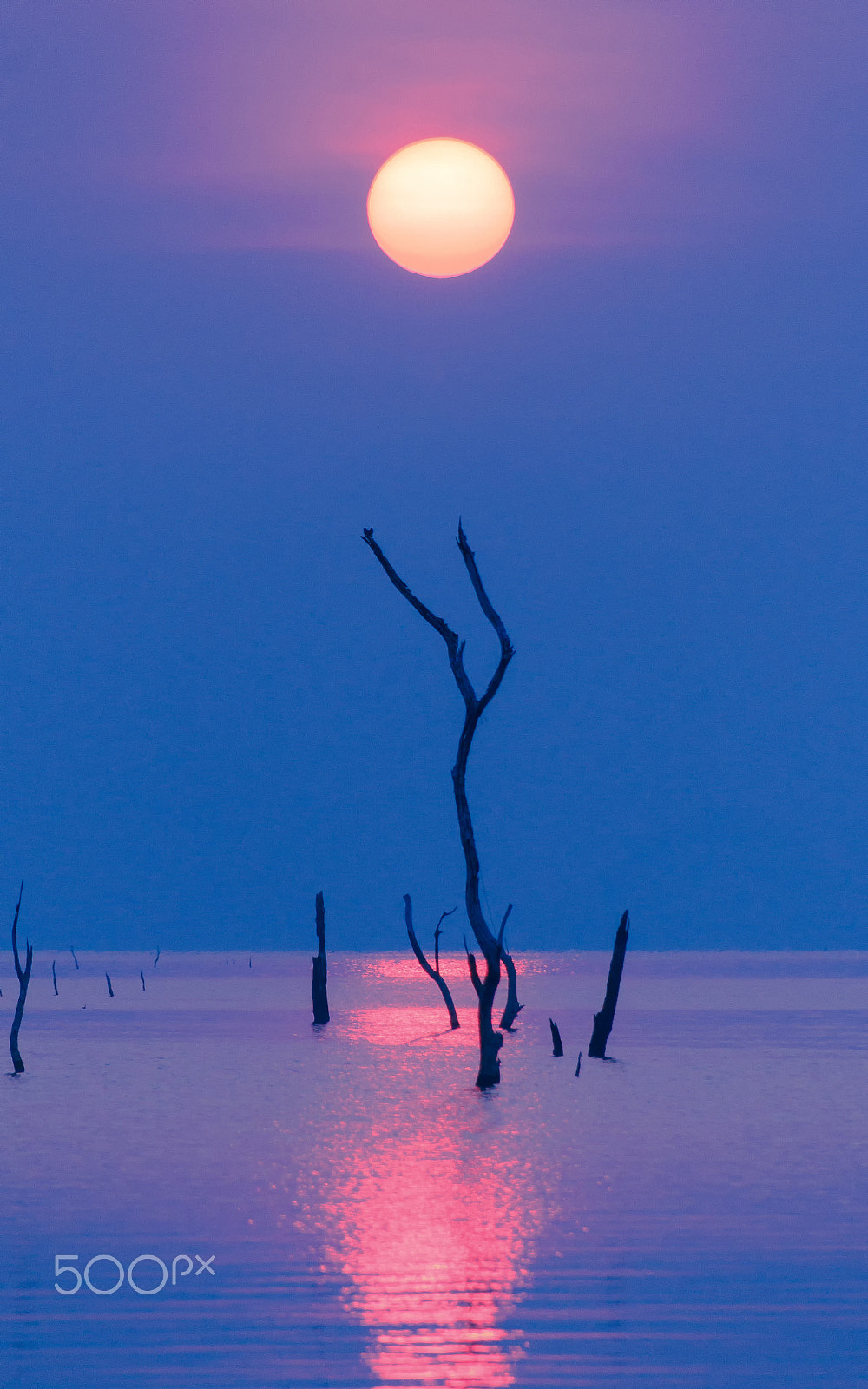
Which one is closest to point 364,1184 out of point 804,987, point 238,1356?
point 238,1356

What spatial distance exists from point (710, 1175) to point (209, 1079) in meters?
14.5

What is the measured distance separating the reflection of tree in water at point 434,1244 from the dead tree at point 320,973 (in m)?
17.0

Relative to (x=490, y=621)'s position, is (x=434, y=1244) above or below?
below

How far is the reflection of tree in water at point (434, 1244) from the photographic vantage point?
31.7 ft

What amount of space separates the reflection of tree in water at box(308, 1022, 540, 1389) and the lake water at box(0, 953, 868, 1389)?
0.13 ft

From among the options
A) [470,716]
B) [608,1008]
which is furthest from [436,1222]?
[608,1008]

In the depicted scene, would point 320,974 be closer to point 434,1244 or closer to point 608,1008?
point 608,1008

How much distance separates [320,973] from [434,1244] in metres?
30.5

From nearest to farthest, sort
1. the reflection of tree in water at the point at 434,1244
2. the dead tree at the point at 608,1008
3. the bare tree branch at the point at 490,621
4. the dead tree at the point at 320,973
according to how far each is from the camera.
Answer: the reflection of tree in water at the point at 434,1244 < the bare tree branch at the point at 490,621 < the dead tree at the point at 608,1008 < the dead tree at the point at 320,973

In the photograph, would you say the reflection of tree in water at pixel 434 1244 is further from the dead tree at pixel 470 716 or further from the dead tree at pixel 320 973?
the dead tree at pixel 320 973

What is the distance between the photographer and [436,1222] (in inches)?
575

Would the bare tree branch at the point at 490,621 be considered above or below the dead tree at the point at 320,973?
above

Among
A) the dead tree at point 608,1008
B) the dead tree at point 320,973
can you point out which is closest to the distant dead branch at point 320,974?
the dead tree at point 320,973

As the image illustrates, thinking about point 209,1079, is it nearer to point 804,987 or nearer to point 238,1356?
point 238,1356
